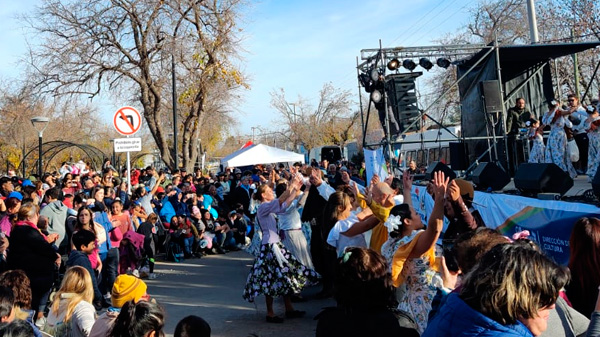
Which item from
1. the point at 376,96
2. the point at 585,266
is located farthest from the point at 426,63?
the point at 585,266

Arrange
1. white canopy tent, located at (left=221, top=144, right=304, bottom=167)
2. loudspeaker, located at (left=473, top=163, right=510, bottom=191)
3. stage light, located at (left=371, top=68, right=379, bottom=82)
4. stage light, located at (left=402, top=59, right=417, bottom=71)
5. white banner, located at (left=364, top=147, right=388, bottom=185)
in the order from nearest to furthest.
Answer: loudspeaker, located at (left=473, top=163, right=510, bottom=191)
white banner, located at (left=364, top=147, right=388, bottom=185)
stage light, located at (left=371, top=68, right=379, bottom=82)
stage light, located at (left=402, top=59, right=417, bottom=71)
white canopy tent, located at (left=221, top=144, right=304, bottom=167)

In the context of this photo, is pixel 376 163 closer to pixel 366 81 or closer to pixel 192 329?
pixel 366 81

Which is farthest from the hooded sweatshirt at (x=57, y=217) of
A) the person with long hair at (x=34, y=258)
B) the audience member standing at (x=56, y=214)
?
the person with long hair at (x=34, y=258)

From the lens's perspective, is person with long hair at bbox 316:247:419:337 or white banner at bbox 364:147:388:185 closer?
person with long hair at bbox 316:247:419:337

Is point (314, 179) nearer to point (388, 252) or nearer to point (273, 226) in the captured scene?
point (273, 226)

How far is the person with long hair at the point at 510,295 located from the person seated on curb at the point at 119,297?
2.70 metres

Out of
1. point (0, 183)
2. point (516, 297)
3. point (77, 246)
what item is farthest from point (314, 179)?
point (0, 183)

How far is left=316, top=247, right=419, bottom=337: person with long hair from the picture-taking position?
9.90 feet

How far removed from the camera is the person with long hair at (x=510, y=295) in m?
2.16

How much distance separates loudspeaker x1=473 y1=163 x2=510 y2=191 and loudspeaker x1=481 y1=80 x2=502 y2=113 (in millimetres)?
3719

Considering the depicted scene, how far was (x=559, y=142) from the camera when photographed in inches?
432

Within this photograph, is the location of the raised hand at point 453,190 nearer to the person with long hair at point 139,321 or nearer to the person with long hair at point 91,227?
the person with long hair at point 139,321

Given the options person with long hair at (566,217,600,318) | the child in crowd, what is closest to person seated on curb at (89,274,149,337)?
person with long hair at (566,217,600,318)

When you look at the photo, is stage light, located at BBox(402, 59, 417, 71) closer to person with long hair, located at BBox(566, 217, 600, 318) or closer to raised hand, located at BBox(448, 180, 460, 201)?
raised hand, located at BBox(448, 180, 460, 201)
